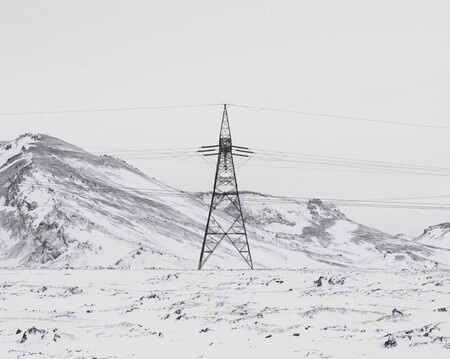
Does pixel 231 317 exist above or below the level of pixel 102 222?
above

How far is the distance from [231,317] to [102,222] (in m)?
48.1

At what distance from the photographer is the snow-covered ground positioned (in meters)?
11.7

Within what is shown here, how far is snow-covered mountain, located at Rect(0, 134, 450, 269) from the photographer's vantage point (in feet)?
171

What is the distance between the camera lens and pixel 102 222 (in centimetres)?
Answer: 6144

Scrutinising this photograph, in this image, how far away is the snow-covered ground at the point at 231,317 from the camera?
11.7 meters

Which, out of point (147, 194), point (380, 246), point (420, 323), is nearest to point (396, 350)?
point (420, 323)

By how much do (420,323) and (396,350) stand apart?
10.8 feet

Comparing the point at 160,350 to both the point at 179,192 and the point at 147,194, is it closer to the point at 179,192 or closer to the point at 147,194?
the point at 147,194

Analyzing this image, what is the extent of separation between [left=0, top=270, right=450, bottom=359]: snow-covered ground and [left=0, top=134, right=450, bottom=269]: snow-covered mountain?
84.1ft

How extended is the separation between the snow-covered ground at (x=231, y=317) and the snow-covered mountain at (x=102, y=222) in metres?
25.6

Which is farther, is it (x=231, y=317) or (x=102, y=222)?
(x=102, y=222)

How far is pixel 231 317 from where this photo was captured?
51.8 feet

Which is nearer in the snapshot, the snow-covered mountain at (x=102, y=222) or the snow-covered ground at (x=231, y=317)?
the snow-covered ground at (x=231, y=317)

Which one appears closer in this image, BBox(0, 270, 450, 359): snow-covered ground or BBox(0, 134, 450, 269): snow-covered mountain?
BBox(0, 270, 450, 359): snow-covered ground
